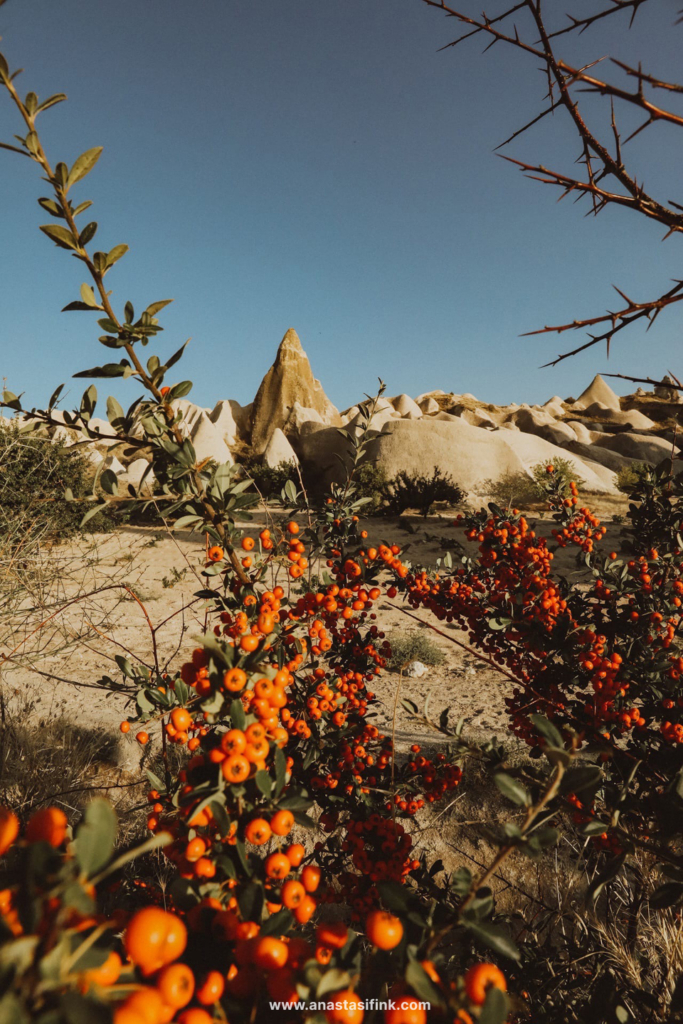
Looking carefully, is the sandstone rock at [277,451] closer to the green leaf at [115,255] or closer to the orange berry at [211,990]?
the green leaf at [115,255]

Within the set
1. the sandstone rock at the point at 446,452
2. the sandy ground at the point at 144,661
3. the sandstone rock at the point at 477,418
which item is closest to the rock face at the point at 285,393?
the sandstone rock at the point at 477,418

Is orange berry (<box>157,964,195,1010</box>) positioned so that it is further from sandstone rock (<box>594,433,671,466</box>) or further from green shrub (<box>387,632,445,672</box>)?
sandstone rock (<box>594,433,671,466</box>)

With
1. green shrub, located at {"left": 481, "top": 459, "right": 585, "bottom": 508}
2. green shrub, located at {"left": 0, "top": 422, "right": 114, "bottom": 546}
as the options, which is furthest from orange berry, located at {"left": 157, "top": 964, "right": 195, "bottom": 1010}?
green shrub, located at {"left": 481, "top": 459, "right": 585, "bottom": 508}

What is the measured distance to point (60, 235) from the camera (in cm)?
102

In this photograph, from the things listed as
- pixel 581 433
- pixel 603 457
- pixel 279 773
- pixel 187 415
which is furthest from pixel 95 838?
pixel 581 433

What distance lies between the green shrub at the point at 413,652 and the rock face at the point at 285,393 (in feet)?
58.0

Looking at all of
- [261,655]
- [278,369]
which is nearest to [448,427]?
[278,369]

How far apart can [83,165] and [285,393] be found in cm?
2364

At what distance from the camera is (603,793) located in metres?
1.67

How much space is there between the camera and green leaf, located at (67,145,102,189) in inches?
40.3

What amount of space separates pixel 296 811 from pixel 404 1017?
335 millimetres

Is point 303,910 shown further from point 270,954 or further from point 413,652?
point 413,652

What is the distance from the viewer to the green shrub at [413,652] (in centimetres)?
535

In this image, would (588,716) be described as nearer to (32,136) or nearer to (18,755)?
(32,136)
